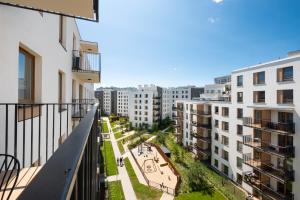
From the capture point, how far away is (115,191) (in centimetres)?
2039

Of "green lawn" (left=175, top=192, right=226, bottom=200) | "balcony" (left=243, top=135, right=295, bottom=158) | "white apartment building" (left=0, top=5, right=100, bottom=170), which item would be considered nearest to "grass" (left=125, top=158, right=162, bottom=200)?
"green lawn" (left=175, top=192, right=226, bottom=200)

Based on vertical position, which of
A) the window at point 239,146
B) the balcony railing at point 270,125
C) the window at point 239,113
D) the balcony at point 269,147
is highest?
the window at point 239,113

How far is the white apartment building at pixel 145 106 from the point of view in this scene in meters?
59.6

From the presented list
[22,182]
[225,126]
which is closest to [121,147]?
[225,126]

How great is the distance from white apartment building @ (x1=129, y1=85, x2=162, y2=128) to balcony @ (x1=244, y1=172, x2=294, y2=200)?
4013 cm

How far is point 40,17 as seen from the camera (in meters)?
4.91

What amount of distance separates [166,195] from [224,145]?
10655 millimetres

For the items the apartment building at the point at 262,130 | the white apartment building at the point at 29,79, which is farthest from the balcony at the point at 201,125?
the white apartment building at the point at 29,79

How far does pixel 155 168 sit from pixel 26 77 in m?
26.0

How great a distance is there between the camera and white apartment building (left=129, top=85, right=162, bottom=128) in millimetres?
59625

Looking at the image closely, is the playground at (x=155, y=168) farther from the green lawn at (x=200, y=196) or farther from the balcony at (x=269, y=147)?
the balcony at (x=269, y=147)

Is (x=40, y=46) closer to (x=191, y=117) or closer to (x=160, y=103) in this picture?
(x=191, y=117)

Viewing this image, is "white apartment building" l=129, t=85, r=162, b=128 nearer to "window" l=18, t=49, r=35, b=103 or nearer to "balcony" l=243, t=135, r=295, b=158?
"balcony" l=243, t=135, r=295, b=158

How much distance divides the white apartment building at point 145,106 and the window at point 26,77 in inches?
2152
